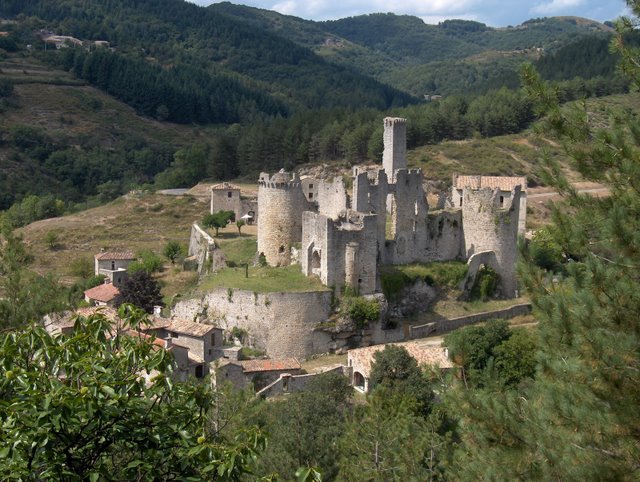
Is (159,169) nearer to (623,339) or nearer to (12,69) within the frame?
(12,69)

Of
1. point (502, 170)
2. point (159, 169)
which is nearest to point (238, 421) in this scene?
point (502, 170)

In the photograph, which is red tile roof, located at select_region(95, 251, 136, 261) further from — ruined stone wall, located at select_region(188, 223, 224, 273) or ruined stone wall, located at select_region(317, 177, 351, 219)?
ruined stone wall, located at select_region(317, 177, 351, 219)

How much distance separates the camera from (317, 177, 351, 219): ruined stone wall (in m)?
40.1

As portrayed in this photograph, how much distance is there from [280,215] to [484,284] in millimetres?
10775

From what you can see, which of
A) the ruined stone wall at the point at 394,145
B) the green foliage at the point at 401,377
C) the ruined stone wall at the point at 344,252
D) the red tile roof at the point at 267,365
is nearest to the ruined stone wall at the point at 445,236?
the ruined stone wall at the point at 344,252

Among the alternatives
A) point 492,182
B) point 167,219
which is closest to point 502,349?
point 492,182

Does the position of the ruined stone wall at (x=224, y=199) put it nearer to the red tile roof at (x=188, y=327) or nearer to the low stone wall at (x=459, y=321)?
the red tile roof at (x=188, y=327)

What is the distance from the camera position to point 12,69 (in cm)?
13450

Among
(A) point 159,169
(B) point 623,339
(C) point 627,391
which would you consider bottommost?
(A) point 159,169

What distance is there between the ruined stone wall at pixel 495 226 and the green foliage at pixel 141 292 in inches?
623

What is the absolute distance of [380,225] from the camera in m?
39.2

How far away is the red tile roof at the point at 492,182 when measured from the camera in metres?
43.1

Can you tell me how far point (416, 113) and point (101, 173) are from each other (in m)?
40.9

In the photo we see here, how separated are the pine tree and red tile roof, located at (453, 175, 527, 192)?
96.8ft
